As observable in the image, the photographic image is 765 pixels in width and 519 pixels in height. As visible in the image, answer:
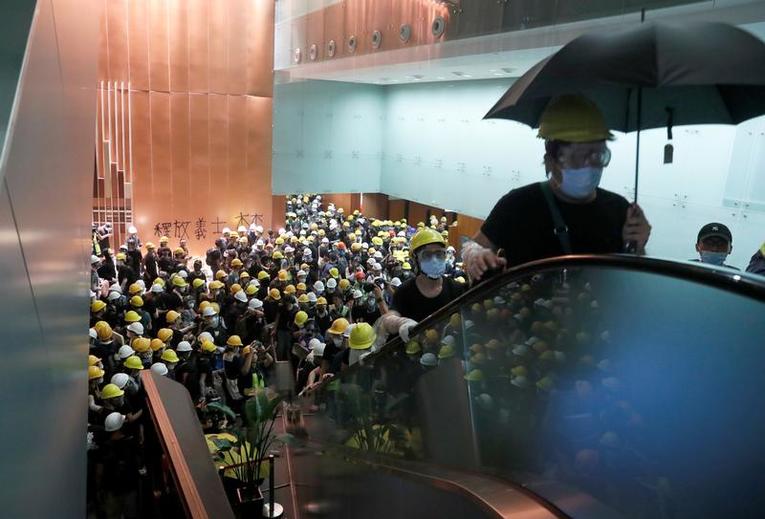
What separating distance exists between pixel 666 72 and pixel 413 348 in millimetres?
1874

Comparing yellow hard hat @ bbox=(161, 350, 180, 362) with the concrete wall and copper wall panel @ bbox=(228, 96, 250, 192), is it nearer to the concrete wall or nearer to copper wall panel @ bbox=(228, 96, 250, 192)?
the concrete wall

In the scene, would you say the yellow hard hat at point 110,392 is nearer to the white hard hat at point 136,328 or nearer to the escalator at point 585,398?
the white hard hat at point 136,328

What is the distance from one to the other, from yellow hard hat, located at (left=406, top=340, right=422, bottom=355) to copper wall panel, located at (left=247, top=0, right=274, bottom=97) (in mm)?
16195

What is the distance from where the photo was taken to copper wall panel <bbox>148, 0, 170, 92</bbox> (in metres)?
16.8

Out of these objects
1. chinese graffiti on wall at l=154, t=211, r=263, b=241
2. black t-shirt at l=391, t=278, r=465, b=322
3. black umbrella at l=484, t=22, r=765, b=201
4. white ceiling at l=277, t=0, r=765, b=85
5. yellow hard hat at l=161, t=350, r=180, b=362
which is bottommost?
yellow hard hat at l=161, t=350, r=180, b=362

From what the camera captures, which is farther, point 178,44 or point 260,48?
point 260,48

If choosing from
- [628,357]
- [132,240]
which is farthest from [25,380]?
[132,240]

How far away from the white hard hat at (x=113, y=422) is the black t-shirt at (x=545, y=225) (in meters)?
4.87

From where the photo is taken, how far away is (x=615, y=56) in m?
2.29

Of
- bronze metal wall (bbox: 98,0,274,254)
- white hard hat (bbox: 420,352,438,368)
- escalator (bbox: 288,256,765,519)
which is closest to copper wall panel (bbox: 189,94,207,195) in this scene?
bronze metal wall (bbox: 98,0,274,254)

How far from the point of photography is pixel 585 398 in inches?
85.2

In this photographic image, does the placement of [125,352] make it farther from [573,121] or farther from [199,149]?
[199,149]

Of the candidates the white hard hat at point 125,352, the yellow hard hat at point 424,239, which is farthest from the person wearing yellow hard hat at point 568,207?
the white hard hat at point 125,352

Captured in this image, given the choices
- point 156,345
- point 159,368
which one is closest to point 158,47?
point 156,345
